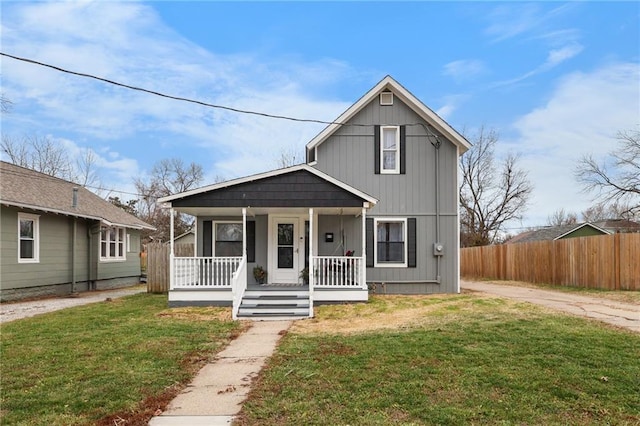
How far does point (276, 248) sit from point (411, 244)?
411cm

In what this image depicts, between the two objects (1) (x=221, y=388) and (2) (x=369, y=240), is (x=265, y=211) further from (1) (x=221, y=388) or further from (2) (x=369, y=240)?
(1) (x=221, y=388)

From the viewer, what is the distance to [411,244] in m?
15.0

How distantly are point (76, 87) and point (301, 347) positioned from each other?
11.2 meters

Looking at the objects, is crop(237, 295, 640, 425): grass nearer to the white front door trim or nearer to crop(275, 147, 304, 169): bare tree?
the white front door trim

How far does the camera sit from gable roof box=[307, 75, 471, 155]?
14.9 m

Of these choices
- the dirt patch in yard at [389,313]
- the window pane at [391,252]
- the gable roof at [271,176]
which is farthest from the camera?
the window pane at [391,252]

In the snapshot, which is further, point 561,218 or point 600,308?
point 561,218

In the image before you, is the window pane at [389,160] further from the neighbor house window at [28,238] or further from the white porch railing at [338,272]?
the neighbor house window at [28,238]

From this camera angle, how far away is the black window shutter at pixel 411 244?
1496cm

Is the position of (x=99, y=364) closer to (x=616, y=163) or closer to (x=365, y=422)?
(x=365, y=422)

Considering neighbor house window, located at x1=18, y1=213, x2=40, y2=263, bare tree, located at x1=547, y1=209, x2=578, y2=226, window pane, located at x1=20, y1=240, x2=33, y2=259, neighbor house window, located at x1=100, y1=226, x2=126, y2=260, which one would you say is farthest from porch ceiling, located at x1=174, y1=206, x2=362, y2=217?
bare tree, located at x1=547, y1=209, x2=578, y2=226

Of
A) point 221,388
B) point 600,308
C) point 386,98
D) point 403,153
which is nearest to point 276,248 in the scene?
point 403,153

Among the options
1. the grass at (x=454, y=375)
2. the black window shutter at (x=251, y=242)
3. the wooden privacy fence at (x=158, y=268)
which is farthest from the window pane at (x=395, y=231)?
the wooden privacy fence at (x=158, y=268)

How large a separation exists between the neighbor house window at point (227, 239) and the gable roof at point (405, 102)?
3.42 metres
